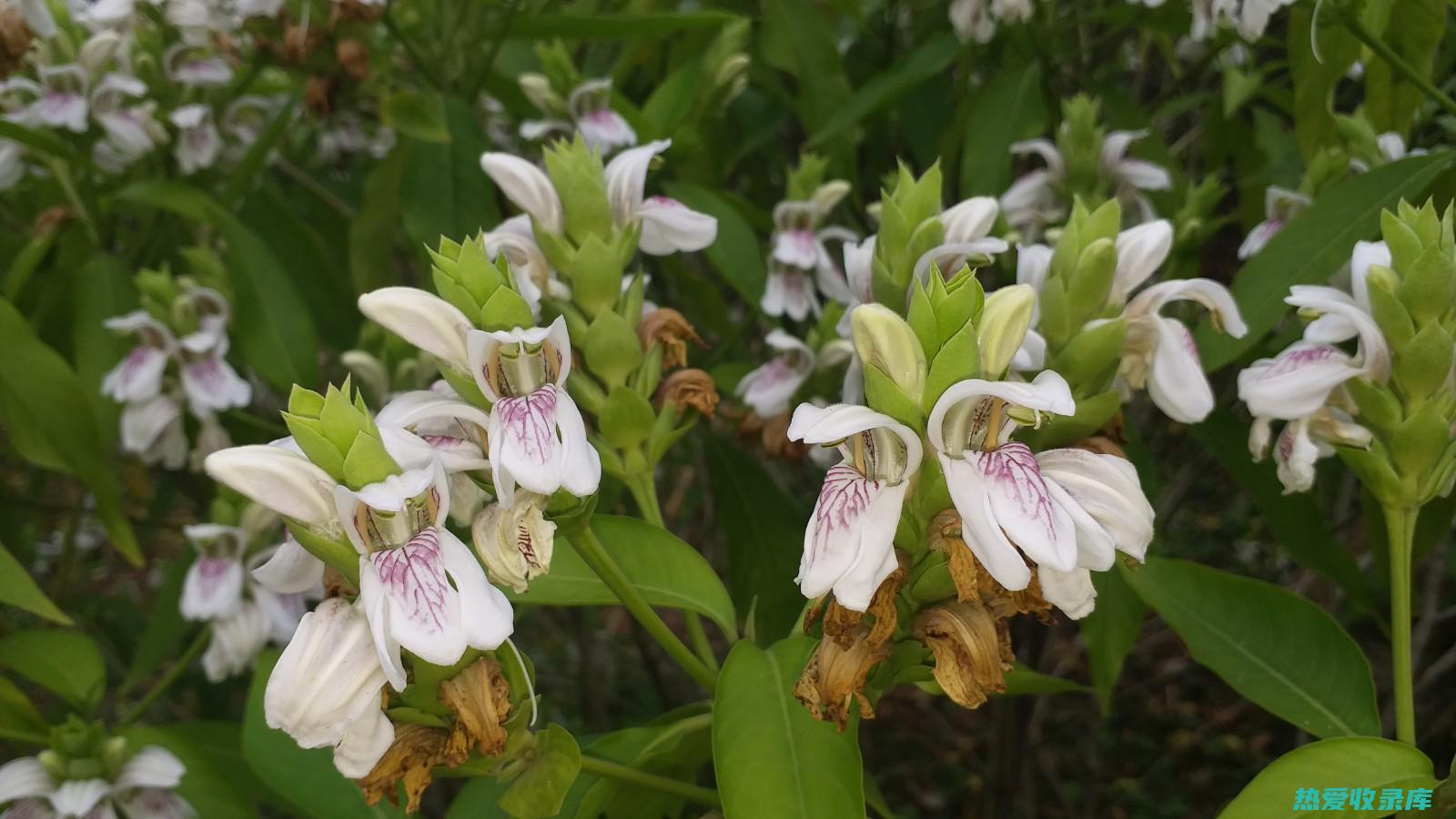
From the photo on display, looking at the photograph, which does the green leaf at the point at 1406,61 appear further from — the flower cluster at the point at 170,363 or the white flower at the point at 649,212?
the flower cluster at the point at 170,363

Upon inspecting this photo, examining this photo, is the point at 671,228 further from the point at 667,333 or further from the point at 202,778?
the point at 202,778

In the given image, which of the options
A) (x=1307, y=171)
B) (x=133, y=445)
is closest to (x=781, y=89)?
(x=1307, y=171)

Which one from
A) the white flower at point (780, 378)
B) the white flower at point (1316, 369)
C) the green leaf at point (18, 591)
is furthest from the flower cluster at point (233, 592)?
the white flower at point (1316, 369)

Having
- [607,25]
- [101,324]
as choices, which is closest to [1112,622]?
[607,25]

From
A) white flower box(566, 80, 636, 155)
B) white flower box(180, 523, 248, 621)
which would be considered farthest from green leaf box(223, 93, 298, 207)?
white flower box(180, 523, 248, 621)

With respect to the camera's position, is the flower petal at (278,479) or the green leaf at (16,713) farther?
the green leaf at (16,713)

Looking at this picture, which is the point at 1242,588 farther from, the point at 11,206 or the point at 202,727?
the point at 11,206
